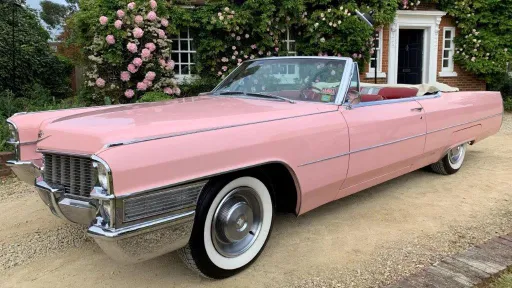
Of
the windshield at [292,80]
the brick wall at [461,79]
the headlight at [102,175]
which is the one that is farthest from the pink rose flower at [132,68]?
the brick wall at [461,79]

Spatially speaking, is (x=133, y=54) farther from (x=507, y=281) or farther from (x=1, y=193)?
(x=507, y=281)

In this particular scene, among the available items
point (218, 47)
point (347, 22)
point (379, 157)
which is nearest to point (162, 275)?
point (379, 157)

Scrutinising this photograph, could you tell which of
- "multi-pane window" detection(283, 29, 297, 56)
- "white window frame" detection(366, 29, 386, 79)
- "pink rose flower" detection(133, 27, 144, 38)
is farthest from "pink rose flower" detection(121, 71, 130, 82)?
"white window frame" detection(366, 29, 386, 79)

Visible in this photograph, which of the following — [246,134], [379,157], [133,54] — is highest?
[133,54]

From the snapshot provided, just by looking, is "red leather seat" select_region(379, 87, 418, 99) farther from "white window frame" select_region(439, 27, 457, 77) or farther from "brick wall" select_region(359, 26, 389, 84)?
"white window frame" select_region(439, 27, 457, 77)

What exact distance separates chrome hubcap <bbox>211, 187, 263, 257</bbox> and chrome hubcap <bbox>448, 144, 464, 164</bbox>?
10.6ft

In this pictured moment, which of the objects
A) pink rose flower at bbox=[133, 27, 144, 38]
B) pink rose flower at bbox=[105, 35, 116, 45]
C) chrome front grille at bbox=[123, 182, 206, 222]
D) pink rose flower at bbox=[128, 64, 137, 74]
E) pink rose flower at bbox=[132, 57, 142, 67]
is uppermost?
pink rose flower at bbox=[133, 27, 144, 38]

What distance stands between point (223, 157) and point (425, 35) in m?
11.9

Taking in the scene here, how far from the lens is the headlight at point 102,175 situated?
2123mm

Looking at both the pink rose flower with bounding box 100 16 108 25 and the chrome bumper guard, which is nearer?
the chrome bumper guard

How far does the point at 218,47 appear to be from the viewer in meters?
9.61

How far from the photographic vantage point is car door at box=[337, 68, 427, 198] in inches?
137

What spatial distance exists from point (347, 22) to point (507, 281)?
833 cm

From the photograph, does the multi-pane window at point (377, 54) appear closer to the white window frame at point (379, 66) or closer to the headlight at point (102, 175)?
the white window frame at point (379, 66)
